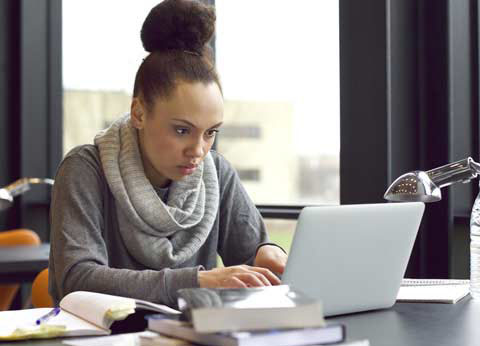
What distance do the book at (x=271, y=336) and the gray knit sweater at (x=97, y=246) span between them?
2.02 feet

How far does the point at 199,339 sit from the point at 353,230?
0.51 meters

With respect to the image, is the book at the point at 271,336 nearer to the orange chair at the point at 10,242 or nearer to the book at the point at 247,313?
the book at the point at 247,313

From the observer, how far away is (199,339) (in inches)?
37.6

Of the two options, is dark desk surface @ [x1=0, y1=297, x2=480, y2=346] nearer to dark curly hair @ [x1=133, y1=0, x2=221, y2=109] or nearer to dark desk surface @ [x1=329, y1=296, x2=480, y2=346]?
dark desk surface @ [x1=329, y1=296, x2=480, y2=346]

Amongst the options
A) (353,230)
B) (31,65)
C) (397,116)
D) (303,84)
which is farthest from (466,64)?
(31,65)

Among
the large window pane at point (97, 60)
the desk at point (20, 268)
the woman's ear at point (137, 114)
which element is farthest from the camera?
the large window pane at point (97, 60)

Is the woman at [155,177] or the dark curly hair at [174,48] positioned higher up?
the dark curly hair at [174,48]

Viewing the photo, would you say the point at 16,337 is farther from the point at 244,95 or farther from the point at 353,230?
the point at 244,95

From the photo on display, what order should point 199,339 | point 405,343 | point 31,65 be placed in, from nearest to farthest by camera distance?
point 199,339 → point 405,343 → point 31,65

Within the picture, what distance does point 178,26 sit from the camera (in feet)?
6.53

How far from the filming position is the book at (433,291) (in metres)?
1.65

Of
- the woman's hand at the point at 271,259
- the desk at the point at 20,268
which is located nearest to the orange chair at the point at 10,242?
the desk at the point at 20,268

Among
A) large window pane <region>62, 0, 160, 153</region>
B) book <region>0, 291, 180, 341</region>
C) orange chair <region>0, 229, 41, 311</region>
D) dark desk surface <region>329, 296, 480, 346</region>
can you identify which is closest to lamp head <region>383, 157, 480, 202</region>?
dark desk surface <region>329, 296, 480, 346</region>

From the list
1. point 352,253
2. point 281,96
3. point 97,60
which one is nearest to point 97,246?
point 352,253
